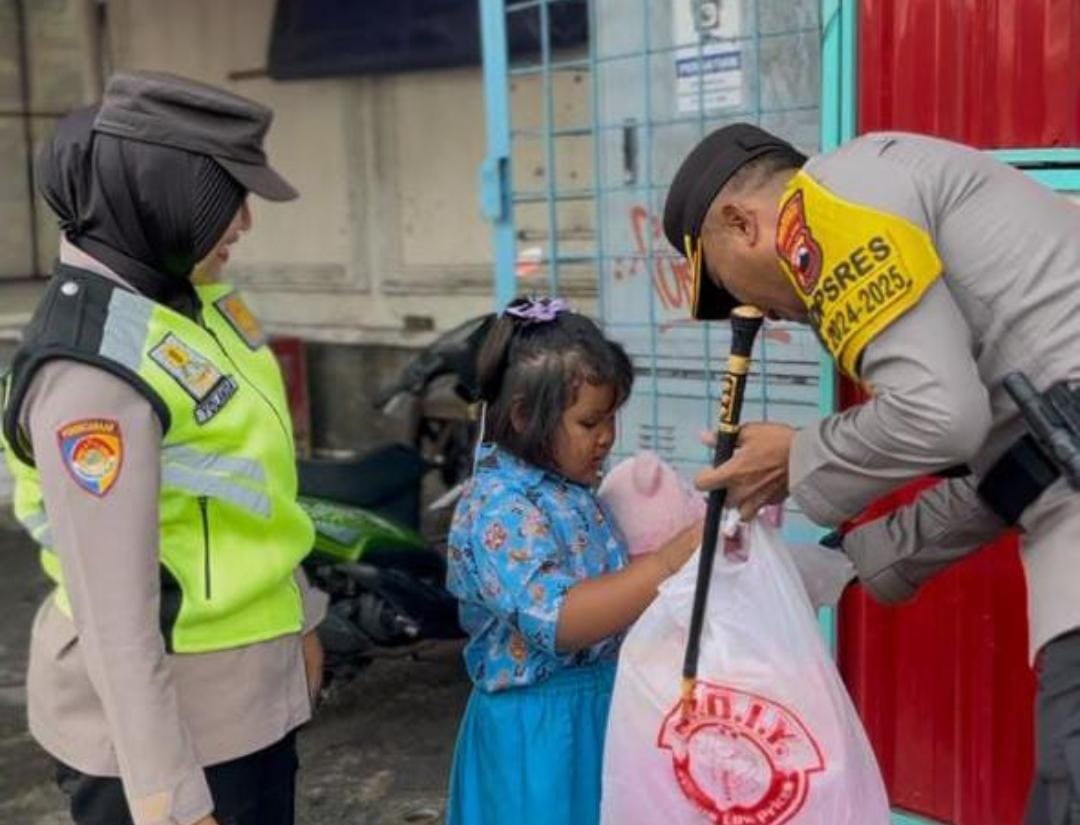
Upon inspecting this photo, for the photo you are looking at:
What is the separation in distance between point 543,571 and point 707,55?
1.47m

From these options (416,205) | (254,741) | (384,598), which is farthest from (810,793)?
(416,205)

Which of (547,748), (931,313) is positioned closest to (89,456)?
(547,748)

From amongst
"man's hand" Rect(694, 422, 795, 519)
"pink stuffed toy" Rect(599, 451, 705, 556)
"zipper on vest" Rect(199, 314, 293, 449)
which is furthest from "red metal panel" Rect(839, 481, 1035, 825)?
"zipper on vest" Rect(199, 314, 293, 449)

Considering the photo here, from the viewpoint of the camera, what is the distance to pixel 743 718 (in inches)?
78.8

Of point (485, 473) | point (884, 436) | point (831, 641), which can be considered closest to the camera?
point (884, 436)

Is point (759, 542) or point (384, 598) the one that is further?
point (384, 598)

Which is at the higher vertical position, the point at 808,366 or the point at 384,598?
the point at 808,366

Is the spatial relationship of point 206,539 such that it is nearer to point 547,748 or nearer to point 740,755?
point 547,748

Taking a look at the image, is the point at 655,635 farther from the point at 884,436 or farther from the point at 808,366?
the point at 808,366

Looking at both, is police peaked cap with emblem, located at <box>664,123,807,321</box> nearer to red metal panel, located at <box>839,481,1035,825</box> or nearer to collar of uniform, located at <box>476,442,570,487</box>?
collar of uniform, located at <box>476,442,570,487</box>

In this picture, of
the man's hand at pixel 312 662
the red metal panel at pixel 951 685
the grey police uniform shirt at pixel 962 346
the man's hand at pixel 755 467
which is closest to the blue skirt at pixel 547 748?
the man's hand at pixel 312 662

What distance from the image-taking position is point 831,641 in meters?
2.96

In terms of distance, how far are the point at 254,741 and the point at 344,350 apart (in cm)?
507

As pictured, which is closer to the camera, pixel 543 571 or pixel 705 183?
pixel 705 183
